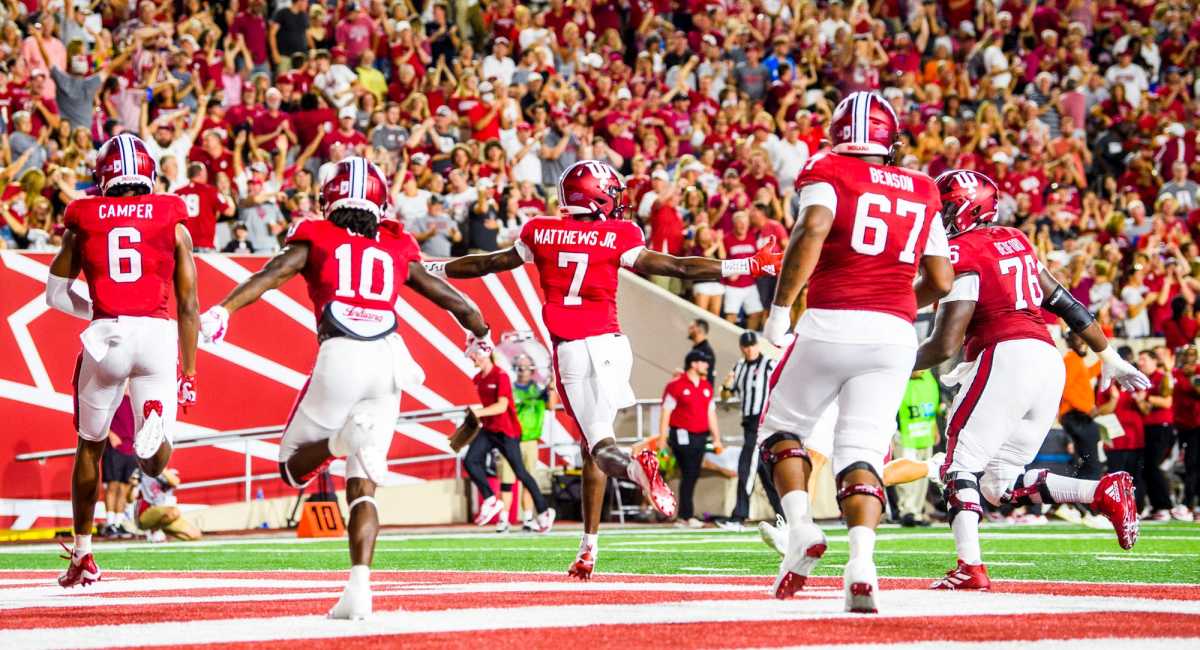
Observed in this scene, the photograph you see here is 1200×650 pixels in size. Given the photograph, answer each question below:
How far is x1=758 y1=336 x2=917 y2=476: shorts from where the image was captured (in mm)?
6266

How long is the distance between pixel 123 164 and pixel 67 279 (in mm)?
671

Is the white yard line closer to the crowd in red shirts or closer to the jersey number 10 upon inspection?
the jersey number 10

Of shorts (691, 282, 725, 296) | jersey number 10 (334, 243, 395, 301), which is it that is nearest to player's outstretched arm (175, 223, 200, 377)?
jersey number 10 (334, 243, 395, 301)

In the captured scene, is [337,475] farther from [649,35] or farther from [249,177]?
[649,35]

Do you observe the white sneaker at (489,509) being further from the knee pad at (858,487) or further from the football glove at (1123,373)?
the knee pad at (858,487)

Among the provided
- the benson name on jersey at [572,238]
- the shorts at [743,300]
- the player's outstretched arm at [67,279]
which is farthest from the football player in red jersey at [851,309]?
the shorts at [743,300]

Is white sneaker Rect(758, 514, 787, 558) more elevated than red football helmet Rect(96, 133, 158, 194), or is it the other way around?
red football helmet Rect(96, 133, 158, 194)

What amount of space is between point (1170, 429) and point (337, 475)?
9085mm

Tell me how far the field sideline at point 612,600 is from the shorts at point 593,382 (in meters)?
0.83

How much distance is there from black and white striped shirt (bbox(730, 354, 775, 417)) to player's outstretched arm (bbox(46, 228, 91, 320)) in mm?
8941

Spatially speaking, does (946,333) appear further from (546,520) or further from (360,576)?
(546,520)

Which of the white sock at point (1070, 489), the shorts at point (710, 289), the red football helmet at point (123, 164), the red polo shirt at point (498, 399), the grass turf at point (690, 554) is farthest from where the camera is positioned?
the shorts at point (710, 289)

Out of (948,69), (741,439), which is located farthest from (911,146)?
(741,439)

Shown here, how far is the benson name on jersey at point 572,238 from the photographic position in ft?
29.3
